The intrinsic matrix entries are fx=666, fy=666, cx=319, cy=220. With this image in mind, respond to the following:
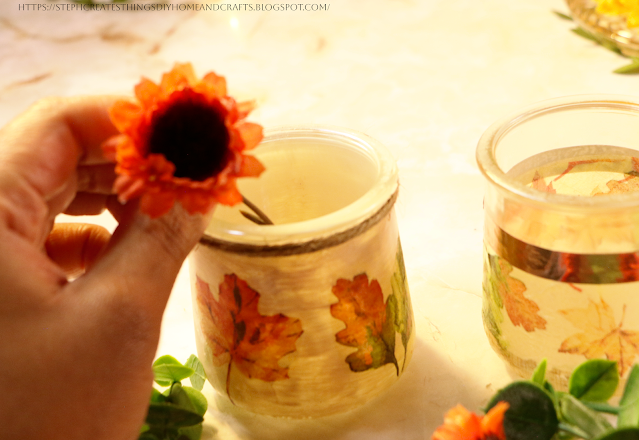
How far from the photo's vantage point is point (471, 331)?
1.45ft

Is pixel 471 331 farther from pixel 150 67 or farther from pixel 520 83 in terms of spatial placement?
pixel 150 67

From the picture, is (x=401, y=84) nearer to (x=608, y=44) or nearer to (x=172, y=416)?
(x=608, y=44)

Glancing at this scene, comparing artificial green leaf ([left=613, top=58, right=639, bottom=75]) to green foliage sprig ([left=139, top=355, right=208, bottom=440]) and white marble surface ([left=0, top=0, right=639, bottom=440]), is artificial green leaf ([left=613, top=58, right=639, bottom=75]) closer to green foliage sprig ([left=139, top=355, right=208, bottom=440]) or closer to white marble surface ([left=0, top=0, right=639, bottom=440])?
white marble surface ([left=0, top=0, right=639, bottom=440])

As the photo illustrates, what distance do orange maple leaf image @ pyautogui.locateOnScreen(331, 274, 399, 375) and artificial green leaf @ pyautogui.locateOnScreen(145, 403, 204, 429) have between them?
92 millimetres

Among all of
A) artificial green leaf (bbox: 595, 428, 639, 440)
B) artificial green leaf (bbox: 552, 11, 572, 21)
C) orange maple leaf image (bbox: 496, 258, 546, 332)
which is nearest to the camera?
artificial green leaf (bbox: 595, 428, 639, 440)

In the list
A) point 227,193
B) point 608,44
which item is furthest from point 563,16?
point 227,193

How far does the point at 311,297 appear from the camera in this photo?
33 cm

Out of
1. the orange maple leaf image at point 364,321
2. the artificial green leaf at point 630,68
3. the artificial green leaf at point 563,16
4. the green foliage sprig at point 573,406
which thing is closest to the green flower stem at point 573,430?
the green foliage sprig at point 573,406

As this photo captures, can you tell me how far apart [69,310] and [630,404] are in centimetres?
24

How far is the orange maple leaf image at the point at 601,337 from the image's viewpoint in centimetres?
34

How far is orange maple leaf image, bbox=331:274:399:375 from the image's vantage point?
342 millimetres

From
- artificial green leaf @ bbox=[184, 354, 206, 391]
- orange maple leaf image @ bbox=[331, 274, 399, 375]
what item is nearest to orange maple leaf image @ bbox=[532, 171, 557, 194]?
orange maple leaf image @ bbox=[331, 274, 399, 375]

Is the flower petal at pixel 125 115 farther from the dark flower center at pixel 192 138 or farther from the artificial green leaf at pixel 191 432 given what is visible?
the artificial green leaf at pixel 191 432

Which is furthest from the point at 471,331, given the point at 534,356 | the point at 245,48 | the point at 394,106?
the point at 245,48
